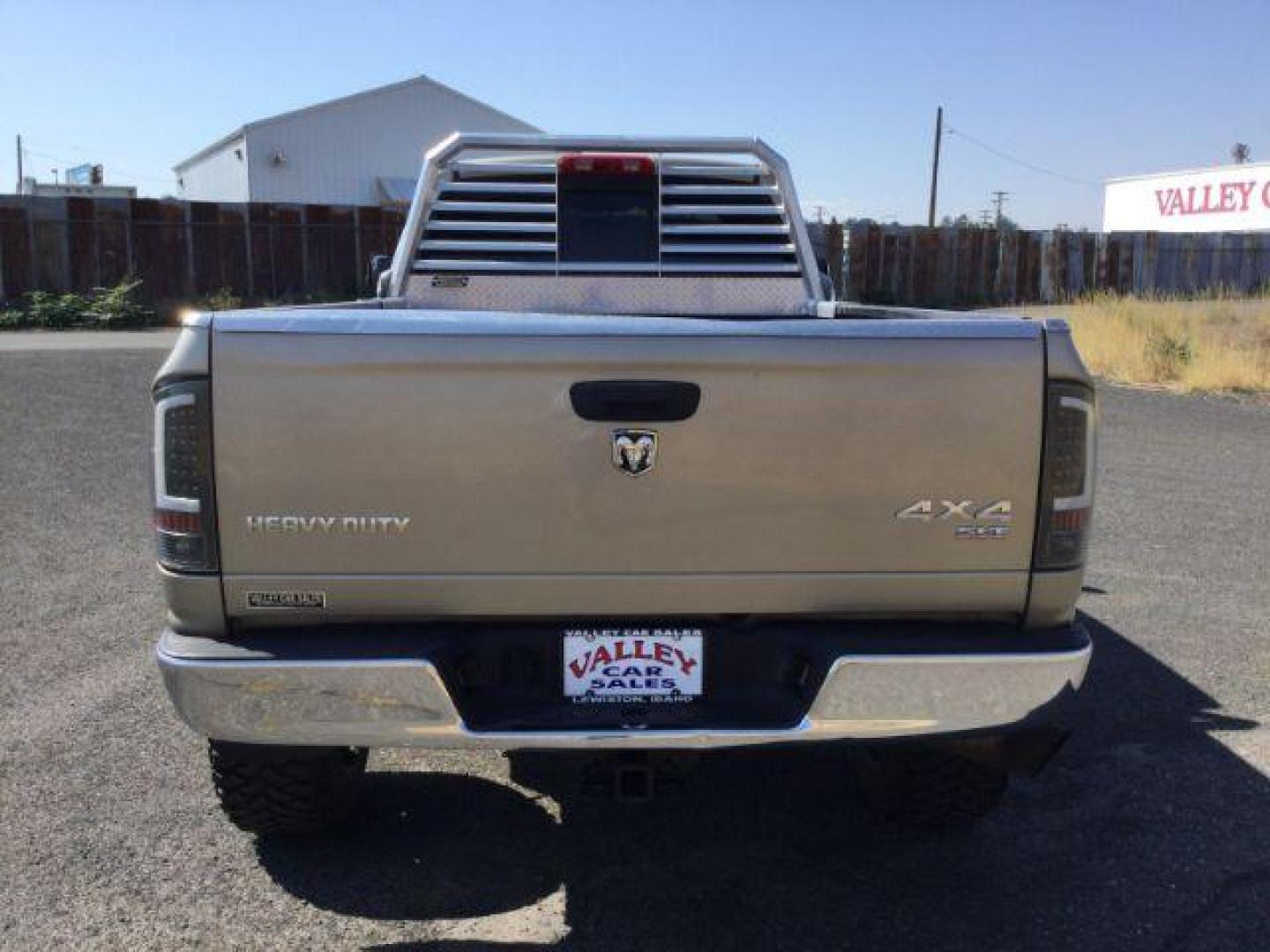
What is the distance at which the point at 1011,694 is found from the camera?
2818 millimetres

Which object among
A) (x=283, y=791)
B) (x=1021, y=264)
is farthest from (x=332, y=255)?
(x=283, y=791)

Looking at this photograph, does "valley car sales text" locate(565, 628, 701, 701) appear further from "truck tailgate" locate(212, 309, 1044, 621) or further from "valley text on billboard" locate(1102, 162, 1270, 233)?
"valley text on billboard" locate(1102, 162, 1270, 233)

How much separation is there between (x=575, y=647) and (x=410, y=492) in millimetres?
543

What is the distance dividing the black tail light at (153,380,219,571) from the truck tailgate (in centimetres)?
4

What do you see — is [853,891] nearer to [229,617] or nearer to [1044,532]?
[1044,532]

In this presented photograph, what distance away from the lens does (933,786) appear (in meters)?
3.50

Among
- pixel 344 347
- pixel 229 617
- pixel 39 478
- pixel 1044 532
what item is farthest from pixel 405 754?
pixel 39 478

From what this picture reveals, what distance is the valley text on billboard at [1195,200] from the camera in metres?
47.8

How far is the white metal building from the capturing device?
3900cm

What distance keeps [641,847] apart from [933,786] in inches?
34.7

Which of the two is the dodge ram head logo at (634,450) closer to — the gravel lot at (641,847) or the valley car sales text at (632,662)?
the valley car sales text at (632,662)

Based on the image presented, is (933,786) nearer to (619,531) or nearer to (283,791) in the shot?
(619,531)

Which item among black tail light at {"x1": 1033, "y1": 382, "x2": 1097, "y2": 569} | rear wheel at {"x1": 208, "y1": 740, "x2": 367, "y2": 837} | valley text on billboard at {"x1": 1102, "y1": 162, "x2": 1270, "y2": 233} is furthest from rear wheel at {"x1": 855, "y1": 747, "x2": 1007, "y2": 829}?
valley text on billboard at {"x1": 1102, "y1": 162, "x2": 1270, "y2": 233}

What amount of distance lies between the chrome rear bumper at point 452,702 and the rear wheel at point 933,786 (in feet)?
1.96
